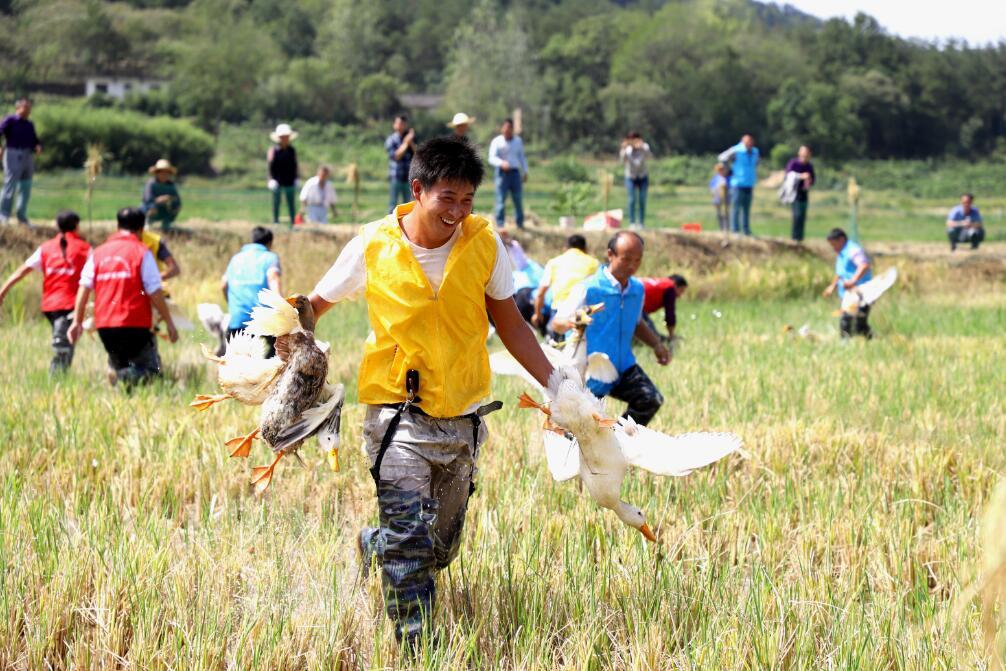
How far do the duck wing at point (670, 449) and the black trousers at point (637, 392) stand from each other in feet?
8.31

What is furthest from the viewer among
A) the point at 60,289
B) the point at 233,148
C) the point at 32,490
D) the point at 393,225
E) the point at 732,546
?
the point at 233,148

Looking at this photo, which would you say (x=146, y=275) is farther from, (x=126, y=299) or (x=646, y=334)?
(x=646, y=334)

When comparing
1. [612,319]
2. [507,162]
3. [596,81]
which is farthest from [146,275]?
[596,81]

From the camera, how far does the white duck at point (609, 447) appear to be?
13.1 ft

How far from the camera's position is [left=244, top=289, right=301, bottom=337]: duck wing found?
3877 mm

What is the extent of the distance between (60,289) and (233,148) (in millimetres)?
47686

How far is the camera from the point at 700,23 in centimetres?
11525

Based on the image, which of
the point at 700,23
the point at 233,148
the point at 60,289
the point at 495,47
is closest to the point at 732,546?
the point at 60,289

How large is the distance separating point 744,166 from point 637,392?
1432 centimetres

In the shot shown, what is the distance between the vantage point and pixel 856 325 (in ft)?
43.6

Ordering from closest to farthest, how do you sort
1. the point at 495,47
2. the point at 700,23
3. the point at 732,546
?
1. the point at 732,546
2. the point at 495,47
3. the point at 700,23

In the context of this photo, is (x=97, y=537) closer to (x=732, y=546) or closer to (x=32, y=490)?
(x=32, y=490)

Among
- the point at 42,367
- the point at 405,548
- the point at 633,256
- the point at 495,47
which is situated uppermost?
the point at 495,47

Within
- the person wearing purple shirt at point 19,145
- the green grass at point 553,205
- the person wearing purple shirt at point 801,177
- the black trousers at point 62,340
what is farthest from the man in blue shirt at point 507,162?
the black trousers at point 62,340
